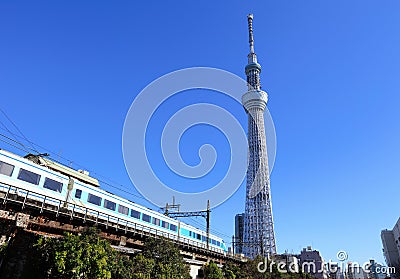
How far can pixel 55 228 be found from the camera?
17266 mm

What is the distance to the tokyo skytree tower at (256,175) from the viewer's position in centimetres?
7269

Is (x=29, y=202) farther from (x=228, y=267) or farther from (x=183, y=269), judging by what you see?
(x=228, y=267)

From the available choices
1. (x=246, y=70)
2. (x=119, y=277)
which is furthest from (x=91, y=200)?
(x=246, y=70)

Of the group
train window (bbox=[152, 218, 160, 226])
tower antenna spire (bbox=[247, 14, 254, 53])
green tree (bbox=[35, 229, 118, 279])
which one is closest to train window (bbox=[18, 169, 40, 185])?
green tree (bbox=[35, 229, 118, 279])

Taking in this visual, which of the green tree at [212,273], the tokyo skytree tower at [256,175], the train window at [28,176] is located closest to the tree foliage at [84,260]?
the train window at [28,176]

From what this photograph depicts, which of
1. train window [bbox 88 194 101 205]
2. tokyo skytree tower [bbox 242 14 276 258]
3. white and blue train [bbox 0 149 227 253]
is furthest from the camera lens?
tokyo skytree tower [bbox 242 14 276 258]

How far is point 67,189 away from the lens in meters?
20.3

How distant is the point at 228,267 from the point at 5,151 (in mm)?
20856

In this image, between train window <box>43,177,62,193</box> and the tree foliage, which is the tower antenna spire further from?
the tree foliage

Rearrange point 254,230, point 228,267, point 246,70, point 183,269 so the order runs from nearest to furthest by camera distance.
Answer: point 183,269 < point 228,267 < point 254,230 < point 246,70

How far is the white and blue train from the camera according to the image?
17.0 metres

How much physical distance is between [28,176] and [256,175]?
67076 millimetres

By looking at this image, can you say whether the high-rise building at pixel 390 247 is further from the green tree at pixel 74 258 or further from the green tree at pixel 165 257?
the green tree at pixel 74 258

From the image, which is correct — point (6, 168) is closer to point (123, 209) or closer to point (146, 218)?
point (123, 209)
